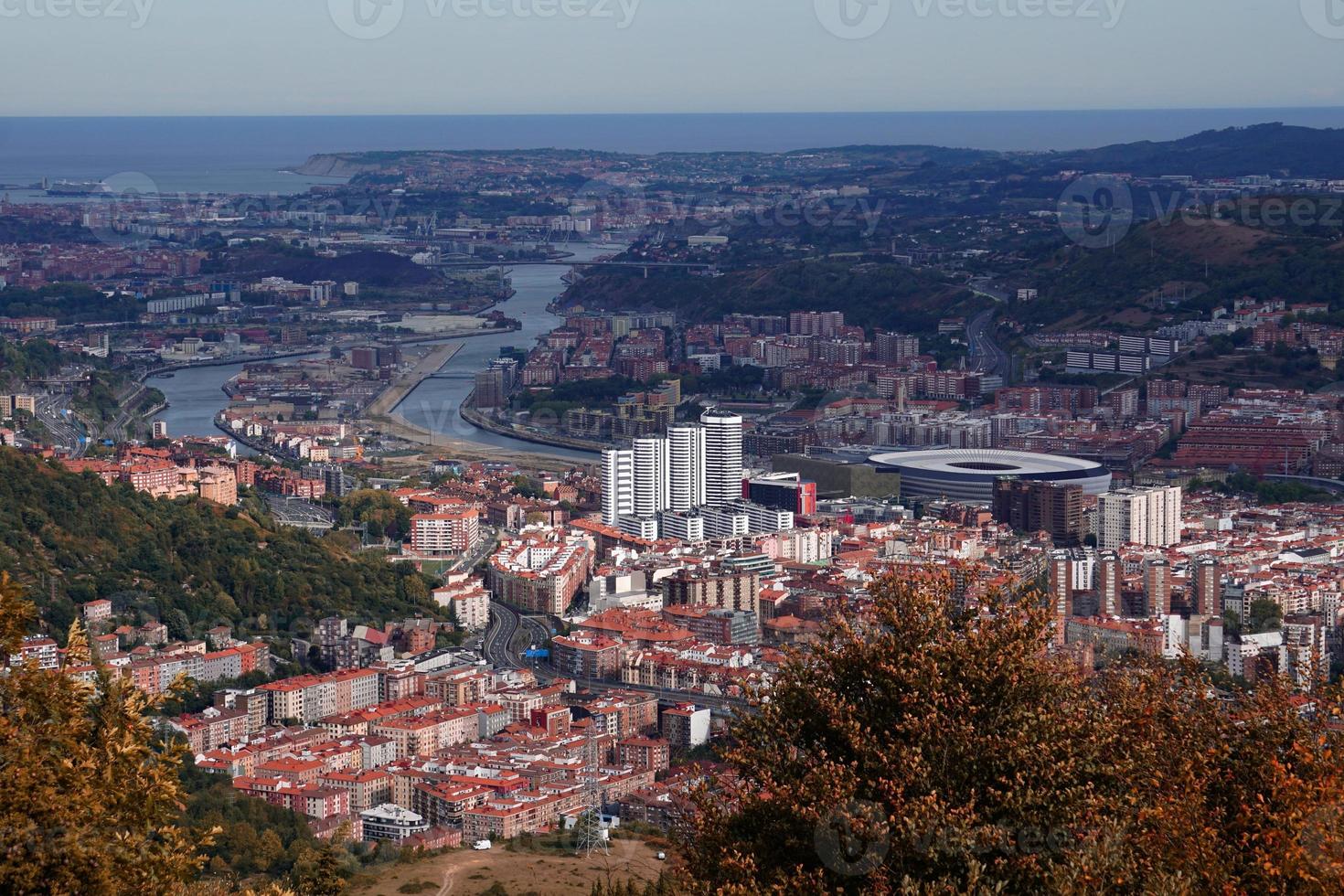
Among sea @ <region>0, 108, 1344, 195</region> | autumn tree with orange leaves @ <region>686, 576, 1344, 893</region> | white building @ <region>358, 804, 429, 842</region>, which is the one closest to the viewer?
autumn tree with orange leaves @ <region>686, 576, 1344, 893</region>

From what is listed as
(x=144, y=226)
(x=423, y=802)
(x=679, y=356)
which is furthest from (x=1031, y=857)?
(x=144, y=226)

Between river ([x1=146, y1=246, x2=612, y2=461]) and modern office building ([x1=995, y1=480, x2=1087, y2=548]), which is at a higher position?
modern office building ([x1=995, y1=480, x2=1087, y2=548])

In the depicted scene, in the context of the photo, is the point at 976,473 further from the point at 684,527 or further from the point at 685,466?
the point at 684,527

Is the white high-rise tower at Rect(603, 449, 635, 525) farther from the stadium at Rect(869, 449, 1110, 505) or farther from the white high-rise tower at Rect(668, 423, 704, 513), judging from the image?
the stadium at Rect(869, 449, 1110, 505)

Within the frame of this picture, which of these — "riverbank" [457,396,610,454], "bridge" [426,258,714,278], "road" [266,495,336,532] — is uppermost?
"bridge" [426,258,714,278]

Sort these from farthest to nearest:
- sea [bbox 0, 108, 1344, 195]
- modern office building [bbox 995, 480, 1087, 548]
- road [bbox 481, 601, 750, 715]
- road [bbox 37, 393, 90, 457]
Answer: sea [bbox 0, 108, 1344, 195]
road [bbox 37, 393, 90, 457]
modern office building [bbox 995, 480, 1087, 548]
road [bbox 481, 601, 750, 715]

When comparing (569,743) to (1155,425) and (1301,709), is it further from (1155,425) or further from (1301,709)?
(1155,425)

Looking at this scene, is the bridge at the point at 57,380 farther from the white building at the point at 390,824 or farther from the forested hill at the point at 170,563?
the white building at the point at 390,824

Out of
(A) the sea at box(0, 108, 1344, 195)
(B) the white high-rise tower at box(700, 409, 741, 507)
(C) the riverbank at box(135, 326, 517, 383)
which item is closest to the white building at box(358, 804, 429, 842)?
(B) the white high-rise tower at box(700, 409, 741, 507)
